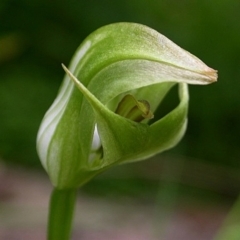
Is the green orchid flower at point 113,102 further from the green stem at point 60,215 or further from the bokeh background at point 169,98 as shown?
the bokeh background at point 169,98

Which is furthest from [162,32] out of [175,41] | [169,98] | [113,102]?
[113,102]

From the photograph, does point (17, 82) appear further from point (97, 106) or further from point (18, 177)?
point (97, 106)

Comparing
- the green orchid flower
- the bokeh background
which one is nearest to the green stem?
the green orchid flower

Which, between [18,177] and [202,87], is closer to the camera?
[18,177]

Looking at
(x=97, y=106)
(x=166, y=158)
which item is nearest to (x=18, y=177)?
(x=166, y=158)

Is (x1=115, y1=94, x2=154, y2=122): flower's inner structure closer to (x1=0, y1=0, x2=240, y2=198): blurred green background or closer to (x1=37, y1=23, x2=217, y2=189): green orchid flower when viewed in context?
(x1=37, y1=23, x2=217, y2=189): green orchid flower

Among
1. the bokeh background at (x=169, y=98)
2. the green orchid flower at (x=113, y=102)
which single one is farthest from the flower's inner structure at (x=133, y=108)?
the bokeh background at (x=169, y=98)
